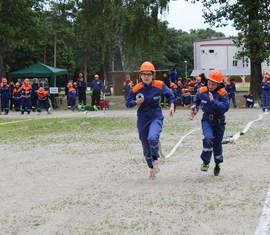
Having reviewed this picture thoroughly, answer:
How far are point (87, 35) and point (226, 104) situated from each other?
3483cm

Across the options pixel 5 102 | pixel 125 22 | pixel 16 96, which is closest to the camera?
pixel 5 102

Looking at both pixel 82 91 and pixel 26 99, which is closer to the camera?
pixel 26 99

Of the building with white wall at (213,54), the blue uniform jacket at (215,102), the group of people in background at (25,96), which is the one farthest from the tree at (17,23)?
the building with white wall at (213,54)

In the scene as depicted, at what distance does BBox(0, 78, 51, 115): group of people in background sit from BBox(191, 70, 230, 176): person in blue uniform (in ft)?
76.6

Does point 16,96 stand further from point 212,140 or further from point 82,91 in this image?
point 212,140

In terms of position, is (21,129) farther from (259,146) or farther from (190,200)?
(190,200)

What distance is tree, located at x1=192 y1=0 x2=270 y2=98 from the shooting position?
1475 inches

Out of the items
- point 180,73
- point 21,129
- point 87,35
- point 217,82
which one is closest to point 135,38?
point 87,35

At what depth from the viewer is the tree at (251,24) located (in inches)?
1475

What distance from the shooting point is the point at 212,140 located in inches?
382

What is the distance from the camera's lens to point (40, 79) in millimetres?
41219

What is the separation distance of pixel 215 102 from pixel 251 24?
2898cm

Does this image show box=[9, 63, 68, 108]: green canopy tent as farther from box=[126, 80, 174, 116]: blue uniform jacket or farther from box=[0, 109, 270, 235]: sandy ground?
box=[126, 80, 174, 116]: blue uniform jacket

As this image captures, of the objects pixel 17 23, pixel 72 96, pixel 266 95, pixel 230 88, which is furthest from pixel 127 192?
pixel 17 23
